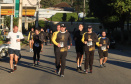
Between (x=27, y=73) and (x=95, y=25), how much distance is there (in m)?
61.3

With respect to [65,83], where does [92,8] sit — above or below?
above

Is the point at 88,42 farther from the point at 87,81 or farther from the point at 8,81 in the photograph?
the point at 8,81

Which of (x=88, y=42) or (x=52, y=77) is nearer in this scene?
(x=52, y=77)

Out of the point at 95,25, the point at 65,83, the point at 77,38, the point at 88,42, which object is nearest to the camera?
the point at 65,83

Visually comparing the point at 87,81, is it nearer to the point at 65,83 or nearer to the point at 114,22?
the point at 65,83

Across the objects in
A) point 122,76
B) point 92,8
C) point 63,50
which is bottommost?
point 122,76

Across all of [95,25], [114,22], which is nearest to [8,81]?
[114,22]

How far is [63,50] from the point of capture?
10.0 m

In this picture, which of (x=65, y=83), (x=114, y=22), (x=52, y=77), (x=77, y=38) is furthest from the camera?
(x=114, y=22)

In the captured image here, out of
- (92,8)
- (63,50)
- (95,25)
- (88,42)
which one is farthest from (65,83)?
(95,25)

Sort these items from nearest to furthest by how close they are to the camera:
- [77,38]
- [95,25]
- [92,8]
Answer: [77,38], [92,8], [95,25]

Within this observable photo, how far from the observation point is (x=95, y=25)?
71.2 metres

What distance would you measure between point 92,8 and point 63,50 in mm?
27487

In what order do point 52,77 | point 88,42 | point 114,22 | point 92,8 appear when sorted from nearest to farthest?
1. point 52,77
2. point 88,42
3. point 114,22
4. point 92,8
